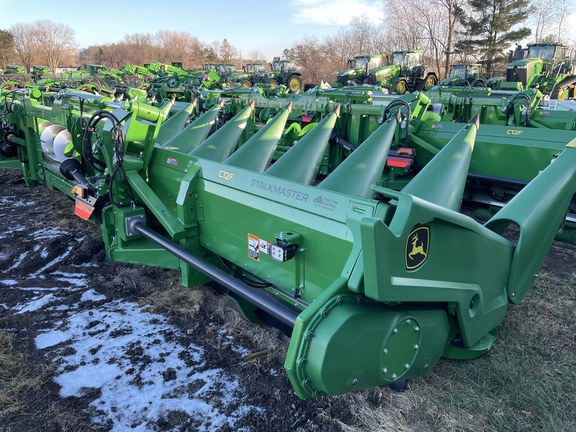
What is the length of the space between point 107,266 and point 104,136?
3.90ft

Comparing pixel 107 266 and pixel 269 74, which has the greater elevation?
pixel 269 74

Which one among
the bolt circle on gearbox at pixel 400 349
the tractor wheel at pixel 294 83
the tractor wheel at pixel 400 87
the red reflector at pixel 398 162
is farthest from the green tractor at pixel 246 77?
the bolt circle on gearbox at pixel 400 349

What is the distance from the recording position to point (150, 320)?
2.88 metres

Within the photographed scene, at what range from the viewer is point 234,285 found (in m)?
2.11

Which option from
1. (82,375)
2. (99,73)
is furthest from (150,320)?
(99,73)

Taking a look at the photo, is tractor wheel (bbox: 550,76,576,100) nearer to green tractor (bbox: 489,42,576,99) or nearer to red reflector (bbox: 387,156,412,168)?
green tractor (bbox: 489,42,576,99)

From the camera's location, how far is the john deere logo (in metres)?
1.44

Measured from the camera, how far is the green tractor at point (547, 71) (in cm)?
1418

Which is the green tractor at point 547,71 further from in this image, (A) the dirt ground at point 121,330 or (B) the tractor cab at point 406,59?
(A) the dirt ground at point 121,330

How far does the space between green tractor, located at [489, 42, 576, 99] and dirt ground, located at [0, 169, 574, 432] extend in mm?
12221

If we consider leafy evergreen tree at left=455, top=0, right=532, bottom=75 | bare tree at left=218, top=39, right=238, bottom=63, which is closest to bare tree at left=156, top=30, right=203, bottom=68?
bare tree at left=218, top=39, right=238, bottom=63

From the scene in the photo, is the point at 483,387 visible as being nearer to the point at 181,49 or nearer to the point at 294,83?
the point at 294,83

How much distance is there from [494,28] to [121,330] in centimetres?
3664

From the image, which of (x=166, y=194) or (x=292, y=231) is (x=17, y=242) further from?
(x=292, y=231)
